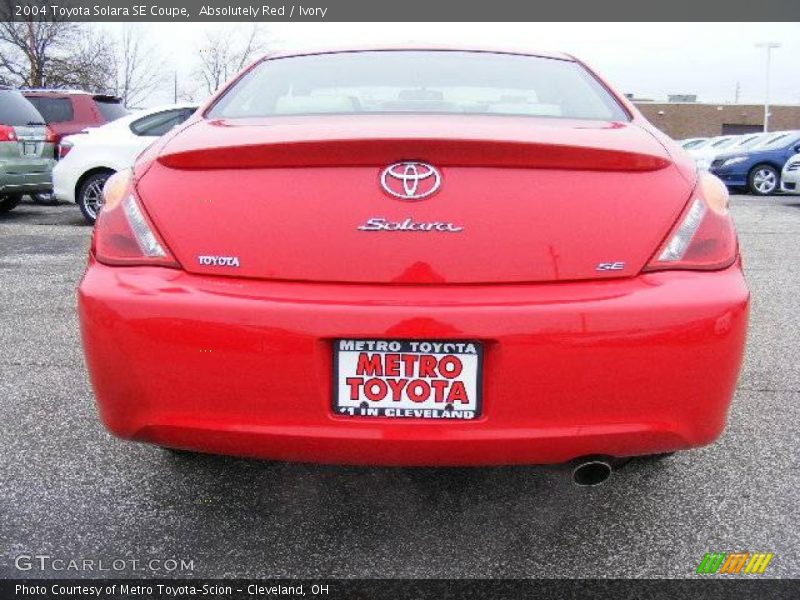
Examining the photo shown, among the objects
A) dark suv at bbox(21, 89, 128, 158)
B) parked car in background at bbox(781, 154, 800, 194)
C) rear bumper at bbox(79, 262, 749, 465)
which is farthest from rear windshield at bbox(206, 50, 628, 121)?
parked car in background at bbox(781, 154, 800, 194)

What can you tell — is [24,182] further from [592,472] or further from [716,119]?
[716,119]

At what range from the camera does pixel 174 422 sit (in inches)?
78.5

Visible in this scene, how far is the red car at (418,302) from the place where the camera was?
1.89m

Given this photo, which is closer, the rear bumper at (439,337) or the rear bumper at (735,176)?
the rear bumper at (439,337)

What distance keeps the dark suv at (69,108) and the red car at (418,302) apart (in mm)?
10785

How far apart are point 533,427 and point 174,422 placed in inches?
32.9

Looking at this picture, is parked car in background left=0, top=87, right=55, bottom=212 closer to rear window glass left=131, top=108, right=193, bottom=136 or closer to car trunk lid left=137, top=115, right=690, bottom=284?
rear window glass left=131, top=108, right=193, bottom=136

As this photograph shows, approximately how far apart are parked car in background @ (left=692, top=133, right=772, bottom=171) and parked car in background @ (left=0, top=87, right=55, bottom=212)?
490 inches

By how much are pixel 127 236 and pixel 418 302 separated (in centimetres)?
76

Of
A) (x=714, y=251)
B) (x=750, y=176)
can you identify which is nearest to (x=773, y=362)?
(x=714, y=251)

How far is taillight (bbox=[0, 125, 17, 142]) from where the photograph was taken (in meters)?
9.36

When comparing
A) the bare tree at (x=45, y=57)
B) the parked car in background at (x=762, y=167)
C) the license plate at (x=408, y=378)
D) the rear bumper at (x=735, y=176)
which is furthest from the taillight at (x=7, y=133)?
the bare tree at (x=45, y=57)

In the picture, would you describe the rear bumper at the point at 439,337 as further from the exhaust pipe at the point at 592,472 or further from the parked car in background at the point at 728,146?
the parked car in background at the point at 728,146

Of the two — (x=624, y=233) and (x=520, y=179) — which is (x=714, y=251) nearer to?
(x=624, y=233)
